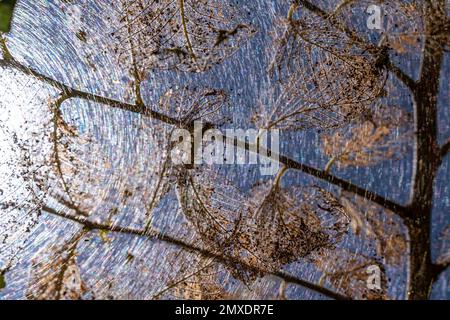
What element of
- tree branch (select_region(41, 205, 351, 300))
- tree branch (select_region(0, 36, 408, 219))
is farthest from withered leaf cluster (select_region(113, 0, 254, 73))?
tree branch (select_region(41, 205, 351, 300))

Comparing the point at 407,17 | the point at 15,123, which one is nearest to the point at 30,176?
the point at 15,123

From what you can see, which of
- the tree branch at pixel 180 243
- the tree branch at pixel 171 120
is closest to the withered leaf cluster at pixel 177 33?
the tree branch at pixel 171 120

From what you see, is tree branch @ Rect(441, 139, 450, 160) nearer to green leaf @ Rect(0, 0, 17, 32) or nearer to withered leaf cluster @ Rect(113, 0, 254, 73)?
withered leaf cluster @ Rect(113, 0, 254, 73)

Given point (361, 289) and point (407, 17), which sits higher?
point (407, 17)

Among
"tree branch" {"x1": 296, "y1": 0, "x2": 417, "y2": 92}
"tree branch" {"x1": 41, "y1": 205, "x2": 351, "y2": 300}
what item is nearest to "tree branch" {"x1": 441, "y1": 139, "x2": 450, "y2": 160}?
"tree branch" {"x1": 296, "y1": 0, "x2": 417, "y2": 92}

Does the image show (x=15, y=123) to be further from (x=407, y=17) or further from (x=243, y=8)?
(x=407, y=17)

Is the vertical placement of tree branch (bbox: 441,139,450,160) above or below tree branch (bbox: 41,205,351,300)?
above

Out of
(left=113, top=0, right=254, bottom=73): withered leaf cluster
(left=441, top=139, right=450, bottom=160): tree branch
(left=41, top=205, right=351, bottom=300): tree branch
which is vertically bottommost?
(left=41, top=205, right=351, bottom=300): tree branch
